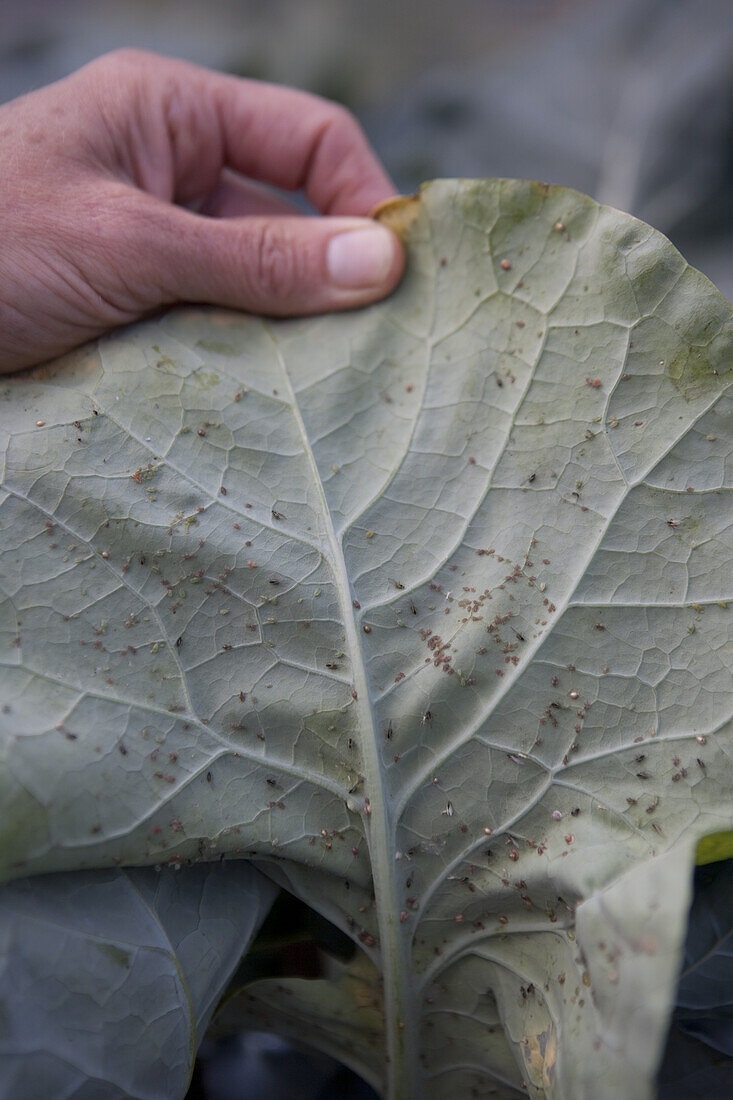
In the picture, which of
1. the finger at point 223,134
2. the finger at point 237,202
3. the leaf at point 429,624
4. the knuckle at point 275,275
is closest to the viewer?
the leaf at point 429,624

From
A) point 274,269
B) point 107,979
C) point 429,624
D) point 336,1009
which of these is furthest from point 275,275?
point 336,1009

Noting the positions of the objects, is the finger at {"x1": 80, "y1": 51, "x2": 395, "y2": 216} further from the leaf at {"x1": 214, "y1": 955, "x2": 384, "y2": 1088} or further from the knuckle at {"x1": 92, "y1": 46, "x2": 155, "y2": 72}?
the leaf at {"x1": 214, "y1": 955, "x2": 384, "y2": 1088}

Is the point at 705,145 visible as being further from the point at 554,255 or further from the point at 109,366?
the point at 109,366

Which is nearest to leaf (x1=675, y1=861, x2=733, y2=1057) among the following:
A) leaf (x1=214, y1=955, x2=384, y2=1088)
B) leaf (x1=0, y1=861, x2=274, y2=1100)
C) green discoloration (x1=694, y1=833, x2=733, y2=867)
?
green discoloration (x1=694, y1=833, x2=733, y2=867)

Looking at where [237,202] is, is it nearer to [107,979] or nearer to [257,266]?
[257,266]

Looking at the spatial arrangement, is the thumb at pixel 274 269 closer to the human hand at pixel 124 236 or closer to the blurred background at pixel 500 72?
the human hand at pixel 124 236

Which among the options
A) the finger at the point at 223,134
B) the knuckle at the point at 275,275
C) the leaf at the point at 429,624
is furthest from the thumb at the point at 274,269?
the finger at the point at 223,134

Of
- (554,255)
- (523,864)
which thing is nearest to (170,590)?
(523,864)

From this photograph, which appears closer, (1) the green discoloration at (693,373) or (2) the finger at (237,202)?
(1) the green discoloration at (693,373)
